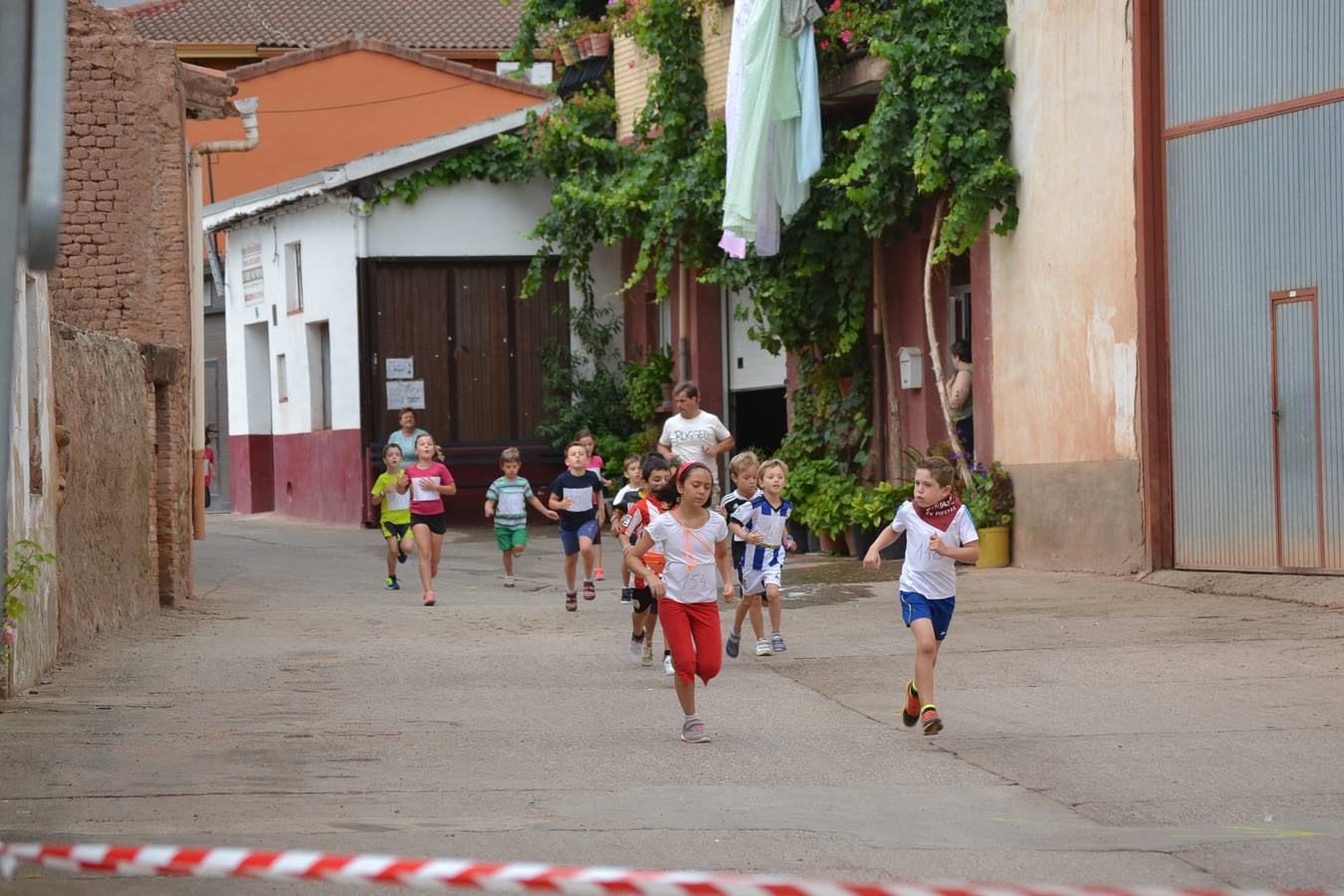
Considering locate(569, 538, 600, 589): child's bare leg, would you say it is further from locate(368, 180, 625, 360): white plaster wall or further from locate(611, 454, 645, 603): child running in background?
locate(368, 180, 625, 360): white plaster wall

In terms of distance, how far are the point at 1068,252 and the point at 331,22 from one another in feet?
97.3

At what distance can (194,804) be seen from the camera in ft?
23.8

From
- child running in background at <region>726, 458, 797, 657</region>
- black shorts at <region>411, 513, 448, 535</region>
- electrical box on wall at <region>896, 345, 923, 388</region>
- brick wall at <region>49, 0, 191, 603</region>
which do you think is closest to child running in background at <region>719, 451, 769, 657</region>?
child running in background at <region>726, 458, 797, 657</region>

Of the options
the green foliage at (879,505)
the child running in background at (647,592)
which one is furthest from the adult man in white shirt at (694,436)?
the child running in background at (647,592)

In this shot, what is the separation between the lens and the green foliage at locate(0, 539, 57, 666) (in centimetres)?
959

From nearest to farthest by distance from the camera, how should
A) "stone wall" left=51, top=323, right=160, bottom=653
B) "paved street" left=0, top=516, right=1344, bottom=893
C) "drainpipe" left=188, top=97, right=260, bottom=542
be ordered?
"paved street" left=0, top=516, right=1344, bottom=893 < "stone wall" left=51, top=323, right=160, bottom=653 < "drainpipe" left=188, top=97, right=260, bottom=542

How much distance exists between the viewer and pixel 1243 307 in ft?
46.6

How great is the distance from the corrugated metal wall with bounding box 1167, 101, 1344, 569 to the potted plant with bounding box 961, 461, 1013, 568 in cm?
221

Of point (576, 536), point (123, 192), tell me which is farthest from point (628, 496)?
point (123, 192)

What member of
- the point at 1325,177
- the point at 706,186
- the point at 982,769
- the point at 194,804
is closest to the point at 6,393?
the point at 194,804

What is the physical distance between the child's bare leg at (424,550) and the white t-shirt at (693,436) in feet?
7.43

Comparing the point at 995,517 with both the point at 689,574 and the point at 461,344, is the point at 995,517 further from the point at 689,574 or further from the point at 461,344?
the point at 461,344

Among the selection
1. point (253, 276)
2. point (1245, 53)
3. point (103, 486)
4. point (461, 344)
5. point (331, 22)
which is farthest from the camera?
point (331, 22)

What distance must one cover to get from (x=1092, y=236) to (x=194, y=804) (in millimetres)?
10423
